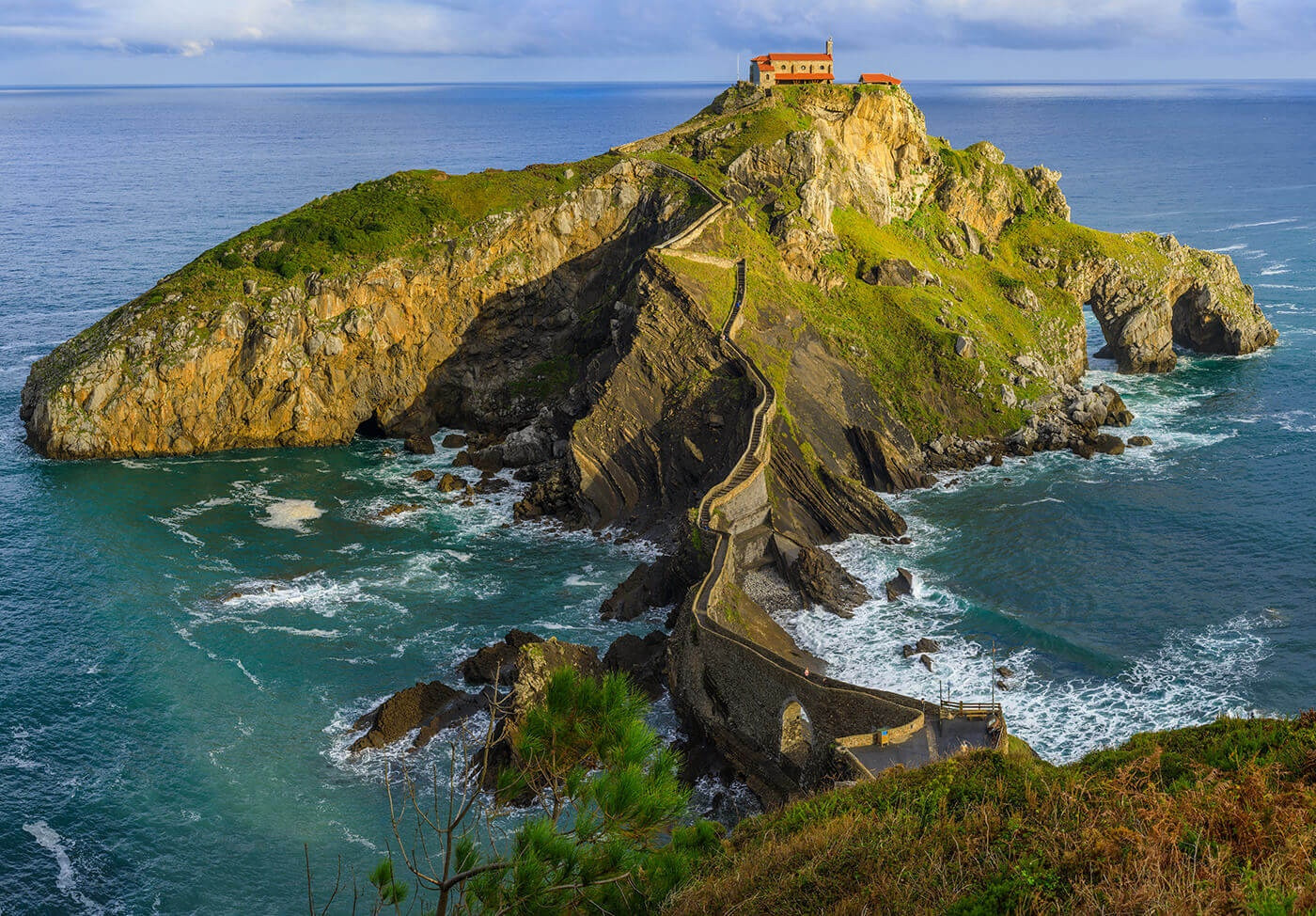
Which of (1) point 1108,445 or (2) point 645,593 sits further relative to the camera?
(1) point 1108,445

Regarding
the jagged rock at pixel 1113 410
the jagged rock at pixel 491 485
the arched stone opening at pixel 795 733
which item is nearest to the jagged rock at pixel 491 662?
the arched stone opening at pixel 795 733

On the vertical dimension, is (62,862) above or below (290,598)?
below

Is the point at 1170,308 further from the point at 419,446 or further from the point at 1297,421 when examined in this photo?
the point at 419,446

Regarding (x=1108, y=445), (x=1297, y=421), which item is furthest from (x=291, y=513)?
(x=1297, y=421)

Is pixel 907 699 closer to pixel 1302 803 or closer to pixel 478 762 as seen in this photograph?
pixel 478 762

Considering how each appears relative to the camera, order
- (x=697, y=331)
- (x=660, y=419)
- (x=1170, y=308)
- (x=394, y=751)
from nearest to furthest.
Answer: (x=394, y=751)
(x=660, y=419)
(x=697, y=331)
(x=1170, y=308)

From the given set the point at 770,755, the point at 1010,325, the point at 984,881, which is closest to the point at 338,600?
the point at 770,755
